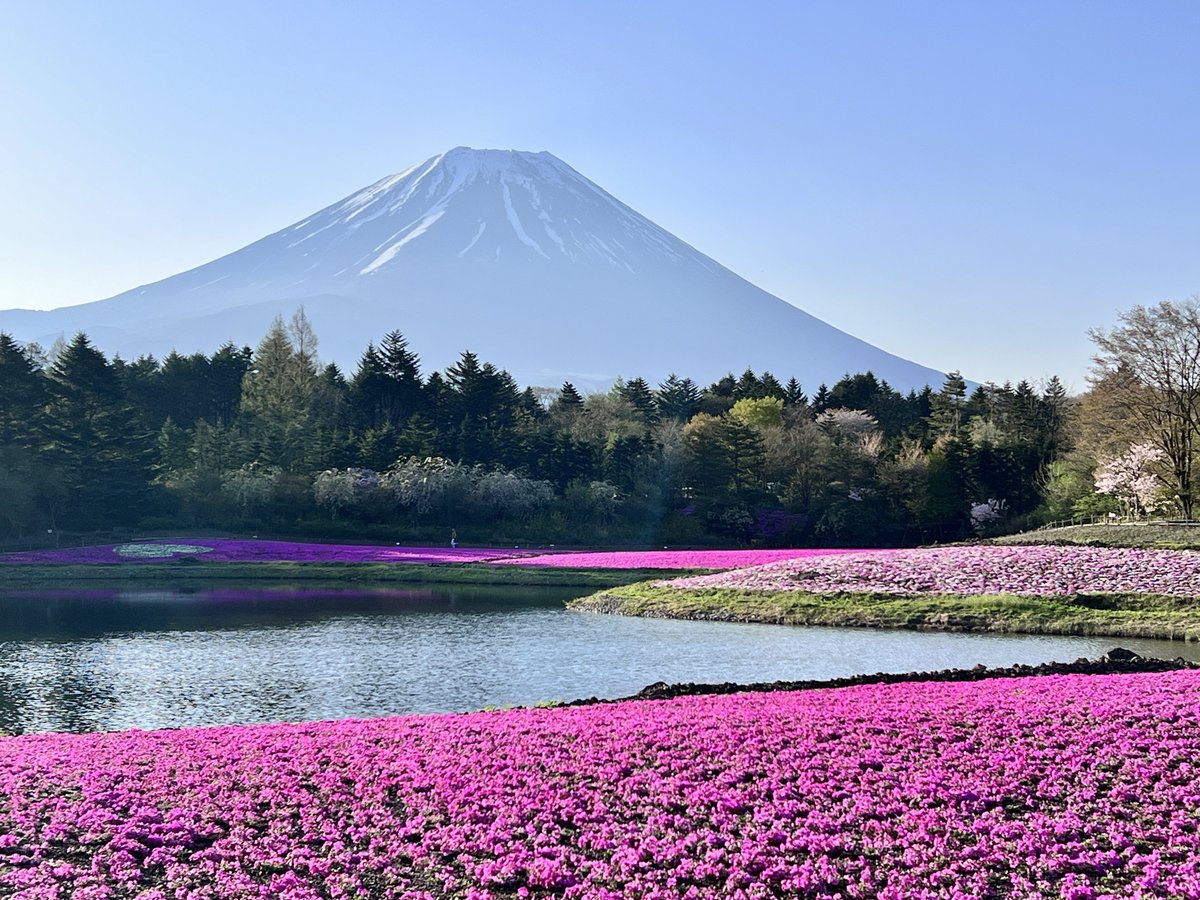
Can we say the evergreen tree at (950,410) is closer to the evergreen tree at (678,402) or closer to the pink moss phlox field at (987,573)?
the evergreen tree at (678,402)

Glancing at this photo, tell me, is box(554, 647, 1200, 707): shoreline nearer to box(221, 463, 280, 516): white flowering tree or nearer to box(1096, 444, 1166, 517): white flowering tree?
box(1096, 444, 1166, 517): white flowering tree

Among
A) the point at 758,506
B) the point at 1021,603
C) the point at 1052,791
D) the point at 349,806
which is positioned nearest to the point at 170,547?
the point at 758,506

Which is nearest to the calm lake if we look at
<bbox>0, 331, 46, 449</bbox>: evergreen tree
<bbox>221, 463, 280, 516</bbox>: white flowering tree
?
<bbox>221, 463, 280, 516</bbox>: white flowering tree

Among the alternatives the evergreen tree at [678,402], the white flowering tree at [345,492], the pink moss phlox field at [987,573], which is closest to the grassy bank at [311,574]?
the pink moss phlox field at [987,573]

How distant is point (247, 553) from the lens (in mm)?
51812

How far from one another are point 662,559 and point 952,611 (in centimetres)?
1884

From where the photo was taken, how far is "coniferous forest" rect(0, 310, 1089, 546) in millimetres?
61531

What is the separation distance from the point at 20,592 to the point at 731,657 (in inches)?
1167

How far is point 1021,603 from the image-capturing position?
29.2 meters

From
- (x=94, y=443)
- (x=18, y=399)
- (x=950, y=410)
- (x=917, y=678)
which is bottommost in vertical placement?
(x=917, y=678)

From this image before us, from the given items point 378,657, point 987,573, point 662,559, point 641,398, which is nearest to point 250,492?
point 662,559

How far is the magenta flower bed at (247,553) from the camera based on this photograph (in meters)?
48.7

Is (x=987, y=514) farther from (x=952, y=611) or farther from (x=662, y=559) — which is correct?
(x=952, y=611)

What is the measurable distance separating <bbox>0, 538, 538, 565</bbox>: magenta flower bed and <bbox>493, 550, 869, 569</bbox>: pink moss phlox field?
3372 mm
